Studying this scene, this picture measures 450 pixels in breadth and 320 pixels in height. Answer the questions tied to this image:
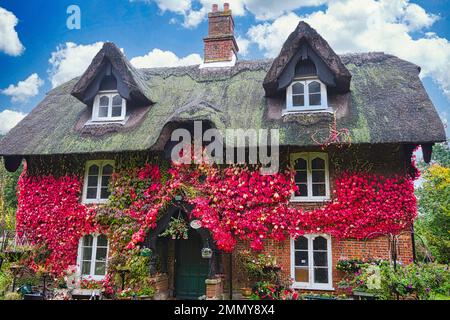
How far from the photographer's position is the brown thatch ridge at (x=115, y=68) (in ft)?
38.5

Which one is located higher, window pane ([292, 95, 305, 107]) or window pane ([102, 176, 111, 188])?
window pane ([292, 95, 305, 107])

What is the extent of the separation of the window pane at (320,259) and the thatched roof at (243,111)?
120 inches

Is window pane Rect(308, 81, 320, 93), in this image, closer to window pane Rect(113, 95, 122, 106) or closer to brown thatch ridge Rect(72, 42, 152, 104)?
brown thatch ridge Rect(72, 42, 152, 104)

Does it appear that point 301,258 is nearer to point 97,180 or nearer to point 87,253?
point 87,253

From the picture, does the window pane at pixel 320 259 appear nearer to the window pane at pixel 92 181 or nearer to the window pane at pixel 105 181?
the window pane at pixel 105 181

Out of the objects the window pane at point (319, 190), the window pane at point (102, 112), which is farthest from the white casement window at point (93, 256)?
the window pane at point (319, 190)

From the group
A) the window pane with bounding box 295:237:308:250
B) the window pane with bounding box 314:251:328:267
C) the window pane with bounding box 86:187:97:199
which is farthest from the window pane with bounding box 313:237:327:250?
the window pane with bounding box 86:187:97:199

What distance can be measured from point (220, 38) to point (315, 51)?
207 inches

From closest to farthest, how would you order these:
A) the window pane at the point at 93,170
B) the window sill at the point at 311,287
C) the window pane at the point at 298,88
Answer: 1. the window sill at the point at 311,287
2. the window pane at the point at 298,88
3. the window pane at the point at 93,170

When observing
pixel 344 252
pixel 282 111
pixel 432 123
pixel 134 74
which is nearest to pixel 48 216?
pixel 134 74

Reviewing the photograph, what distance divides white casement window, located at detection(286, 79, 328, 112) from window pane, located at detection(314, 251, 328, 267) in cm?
429

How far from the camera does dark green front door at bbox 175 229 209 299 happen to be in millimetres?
10375

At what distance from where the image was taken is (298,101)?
1101 cm
